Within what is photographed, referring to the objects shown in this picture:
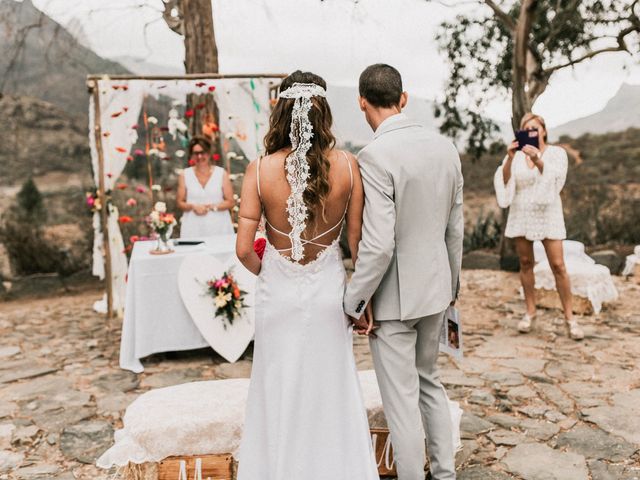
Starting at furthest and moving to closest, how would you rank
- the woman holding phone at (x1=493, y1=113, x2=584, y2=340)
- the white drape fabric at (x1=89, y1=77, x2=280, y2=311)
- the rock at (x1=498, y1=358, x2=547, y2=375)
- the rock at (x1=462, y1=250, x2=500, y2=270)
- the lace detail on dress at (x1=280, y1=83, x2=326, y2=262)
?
the rock at (x1=462, y1=250, x2=500, y2=270) → the white drape fabric at (x1=89, y1=77, x2=280, y2=311) → the woman holding phone at (x1=493, y1=113, x2=584, y2=340) → the rock at (x1=498, y1=358, x2=547, y2=375) → the lace detail on dress at (x1=280, y1=83, x2=326, y2=262)

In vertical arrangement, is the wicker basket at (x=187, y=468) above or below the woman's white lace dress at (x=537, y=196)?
below

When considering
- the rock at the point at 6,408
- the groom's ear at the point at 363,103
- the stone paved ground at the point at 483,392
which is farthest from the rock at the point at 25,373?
the groom's ear at the point at 363,103

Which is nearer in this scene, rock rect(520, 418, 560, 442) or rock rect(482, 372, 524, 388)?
rock rect(520, 418, 560, 442)

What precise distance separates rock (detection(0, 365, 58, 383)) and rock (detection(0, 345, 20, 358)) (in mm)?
554

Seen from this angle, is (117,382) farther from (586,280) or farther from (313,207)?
Result: (586,280)

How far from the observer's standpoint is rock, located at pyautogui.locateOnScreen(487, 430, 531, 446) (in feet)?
11.8

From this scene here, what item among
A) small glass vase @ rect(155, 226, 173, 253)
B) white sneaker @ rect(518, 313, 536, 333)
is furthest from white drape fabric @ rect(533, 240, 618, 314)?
small glass vase @ rect(155, 226, 173, 253)

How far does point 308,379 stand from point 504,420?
6.14ft

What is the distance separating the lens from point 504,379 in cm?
468

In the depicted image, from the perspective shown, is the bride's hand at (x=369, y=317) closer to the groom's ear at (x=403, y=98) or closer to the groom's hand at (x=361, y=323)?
the groom's hand at (x=361, y=323)

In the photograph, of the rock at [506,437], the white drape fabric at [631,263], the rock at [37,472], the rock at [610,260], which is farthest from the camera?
the rock at [610,260]

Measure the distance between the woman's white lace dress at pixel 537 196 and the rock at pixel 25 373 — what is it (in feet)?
13.5

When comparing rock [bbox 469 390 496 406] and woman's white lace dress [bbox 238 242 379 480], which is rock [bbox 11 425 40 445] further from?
rock [bbox 469 390 496 406]

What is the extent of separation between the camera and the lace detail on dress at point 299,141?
7.91 ft
